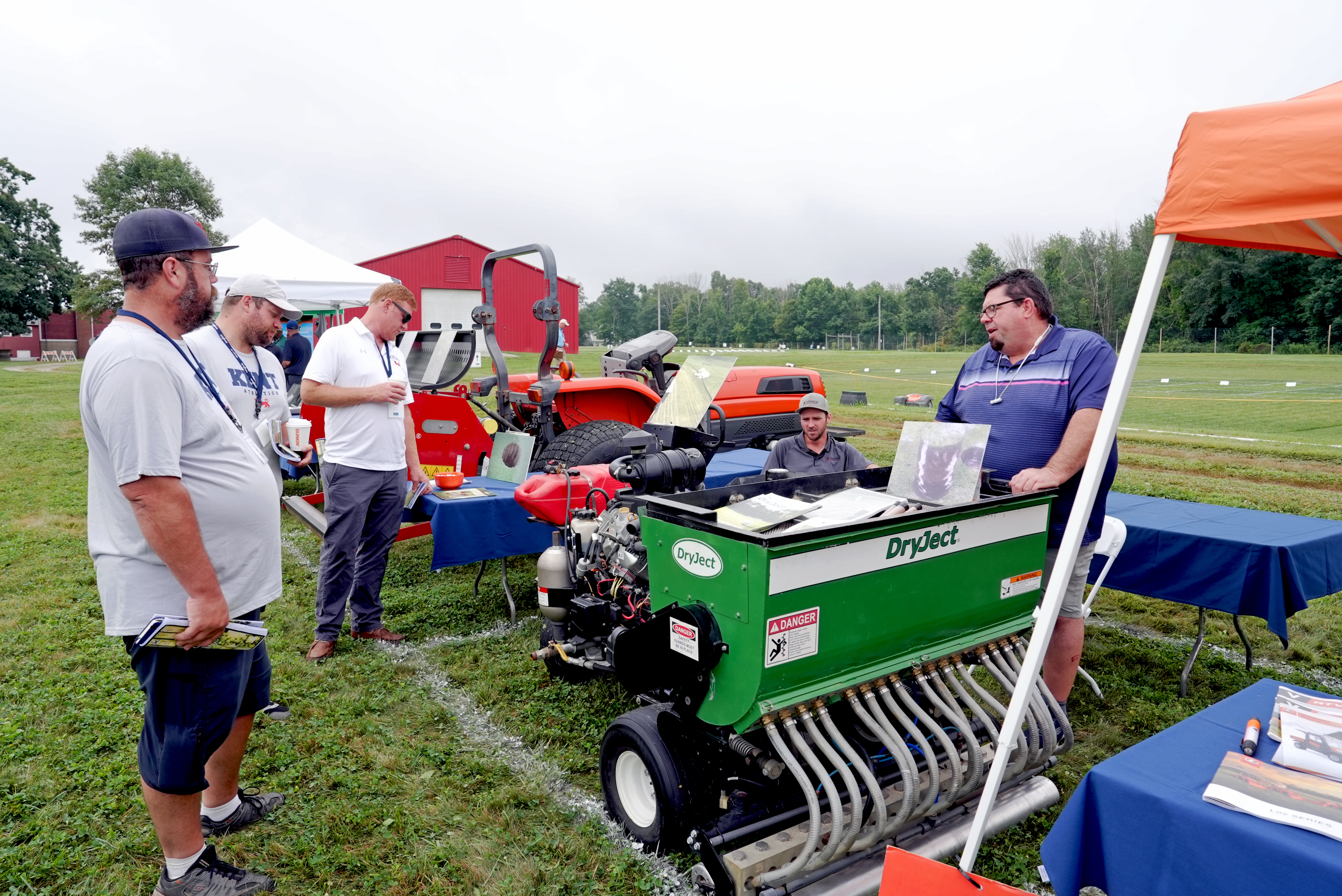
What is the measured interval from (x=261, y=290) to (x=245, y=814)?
208 cm

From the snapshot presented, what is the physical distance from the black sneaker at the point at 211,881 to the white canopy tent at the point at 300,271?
8065mm

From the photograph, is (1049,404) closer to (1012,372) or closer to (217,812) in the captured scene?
(1012,372)

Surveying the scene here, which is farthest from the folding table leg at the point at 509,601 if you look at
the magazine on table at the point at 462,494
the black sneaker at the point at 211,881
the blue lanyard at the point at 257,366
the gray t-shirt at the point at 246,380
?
the black sneaker at the point at 211,881

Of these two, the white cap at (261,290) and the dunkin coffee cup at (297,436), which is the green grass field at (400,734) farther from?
the white cap at (261,290)

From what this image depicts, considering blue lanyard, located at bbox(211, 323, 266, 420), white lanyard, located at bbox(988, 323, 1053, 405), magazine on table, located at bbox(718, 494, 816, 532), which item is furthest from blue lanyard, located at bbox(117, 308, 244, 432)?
white lanyard, located at bbox(988, 323, 1053, 405)

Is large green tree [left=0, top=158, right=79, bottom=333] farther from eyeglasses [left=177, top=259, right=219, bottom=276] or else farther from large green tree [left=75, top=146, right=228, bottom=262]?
eyeglasses [left=177, top=259, right=219, bottom=276]

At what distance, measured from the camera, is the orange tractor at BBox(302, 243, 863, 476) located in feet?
15.9

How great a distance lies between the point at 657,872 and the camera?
237 centimetres

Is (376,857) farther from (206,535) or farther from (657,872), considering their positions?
(206,535)

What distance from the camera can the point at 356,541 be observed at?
12.6 feet

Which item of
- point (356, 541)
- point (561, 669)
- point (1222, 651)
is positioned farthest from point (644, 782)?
Result: point (1222, 651)

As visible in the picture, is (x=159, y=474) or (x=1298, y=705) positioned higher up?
(x=159, y=474)

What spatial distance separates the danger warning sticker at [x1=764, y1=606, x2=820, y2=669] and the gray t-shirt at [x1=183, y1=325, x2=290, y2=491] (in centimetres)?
166

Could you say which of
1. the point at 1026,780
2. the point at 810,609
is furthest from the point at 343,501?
the point at 1026,780
